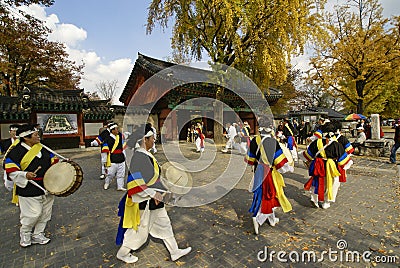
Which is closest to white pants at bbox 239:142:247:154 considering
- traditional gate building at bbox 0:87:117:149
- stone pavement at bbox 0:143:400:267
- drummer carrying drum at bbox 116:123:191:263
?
stone pavement at bbox 0:143:400:267

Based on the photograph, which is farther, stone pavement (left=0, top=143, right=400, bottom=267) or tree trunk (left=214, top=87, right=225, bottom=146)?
tree trunk (left=214, top=87, right=225, bottom=146)

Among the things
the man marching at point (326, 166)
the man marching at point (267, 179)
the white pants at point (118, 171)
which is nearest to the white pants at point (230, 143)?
the white pants at point (118, 171)

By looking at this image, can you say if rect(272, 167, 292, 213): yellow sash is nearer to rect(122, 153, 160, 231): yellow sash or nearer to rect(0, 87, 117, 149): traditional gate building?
rect(122, 153, 160, 231): yellow sash

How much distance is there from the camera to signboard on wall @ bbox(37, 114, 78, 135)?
1538 centimetres

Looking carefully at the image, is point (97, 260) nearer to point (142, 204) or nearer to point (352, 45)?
point (142, 204)

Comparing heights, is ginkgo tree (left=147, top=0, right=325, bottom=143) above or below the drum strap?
above

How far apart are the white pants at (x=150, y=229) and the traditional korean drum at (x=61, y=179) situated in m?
1.24

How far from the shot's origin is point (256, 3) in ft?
37.3

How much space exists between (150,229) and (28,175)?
6.70 ft

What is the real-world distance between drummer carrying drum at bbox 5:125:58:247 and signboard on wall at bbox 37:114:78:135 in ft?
46.7

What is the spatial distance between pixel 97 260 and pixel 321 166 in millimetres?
4567

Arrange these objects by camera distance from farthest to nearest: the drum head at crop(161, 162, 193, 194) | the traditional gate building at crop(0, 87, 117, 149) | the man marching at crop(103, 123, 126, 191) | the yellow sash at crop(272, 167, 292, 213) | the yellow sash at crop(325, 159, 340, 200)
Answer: the traditional gate building at crop(0, 87, 117, 149)
the man marching at crop(103, 123, 126, 191)
the yellow sash at crop(325, 159, 340, 200)
the yellow sash at crop(272, 167, 292, 213)
the drum head at crop(161, 162, 193, 194)


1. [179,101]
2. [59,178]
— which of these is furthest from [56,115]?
[59,178]

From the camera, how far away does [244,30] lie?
11938 millimetres
